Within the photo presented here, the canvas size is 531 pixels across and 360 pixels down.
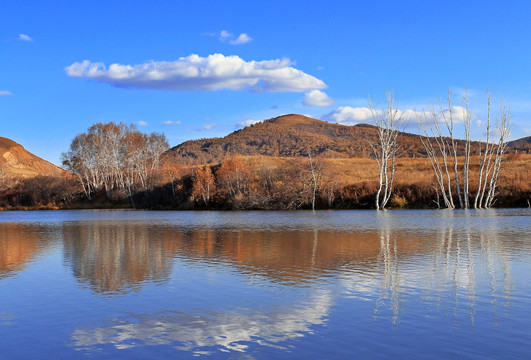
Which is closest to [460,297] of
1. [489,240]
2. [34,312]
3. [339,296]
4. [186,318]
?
[339,296]

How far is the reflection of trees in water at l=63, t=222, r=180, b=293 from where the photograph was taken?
13.1m

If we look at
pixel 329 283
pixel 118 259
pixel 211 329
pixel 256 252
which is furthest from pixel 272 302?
pixel 118 259

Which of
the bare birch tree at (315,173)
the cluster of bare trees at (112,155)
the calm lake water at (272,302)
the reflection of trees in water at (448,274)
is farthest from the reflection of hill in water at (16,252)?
the cluster of bare trees at (112,155)

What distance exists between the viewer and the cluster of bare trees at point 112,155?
276 feet

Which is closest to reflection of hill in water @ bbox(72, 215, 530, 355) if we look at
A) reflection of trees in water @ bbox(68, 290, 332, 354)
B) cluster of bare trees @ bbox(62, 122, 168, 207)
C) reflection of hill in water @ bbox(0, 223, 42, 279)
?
reflection of trees in water @ bbox(68, 290, 332, 354)

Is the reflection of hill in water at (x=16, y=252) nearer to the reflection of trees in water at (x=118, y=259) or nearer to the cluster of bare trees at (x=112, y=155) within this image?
the reflection of trees in water at (x=118, y=259)

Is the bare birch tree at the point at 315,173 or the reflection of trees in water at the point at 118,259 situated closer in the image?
the reflection of trees in water at the point at 118,259

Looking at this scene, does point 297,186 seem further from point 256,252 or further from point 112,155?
point 112,155

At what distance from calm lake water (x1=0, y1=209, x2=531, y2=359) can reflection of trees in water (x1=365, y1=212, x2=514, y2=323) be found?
3 centimetres

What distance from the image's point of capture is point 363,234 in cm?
2420

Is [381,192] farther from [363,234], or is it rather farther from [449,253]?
[449,253]

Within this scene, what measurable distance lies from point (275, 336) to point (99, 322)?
3.07 meters

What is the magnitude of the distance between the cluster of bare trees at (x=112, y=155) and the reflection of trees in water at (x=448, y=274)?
65.0 metres

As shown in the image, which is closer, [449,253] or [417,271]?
[417,271]
